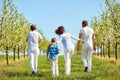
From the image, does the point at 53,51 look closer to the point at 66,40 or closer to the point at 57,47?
the point at 57,47

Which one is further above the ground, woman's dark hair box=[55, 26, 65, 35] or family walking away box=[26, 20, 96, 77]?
woman's dark hair box=[55, 26, 65, 35]

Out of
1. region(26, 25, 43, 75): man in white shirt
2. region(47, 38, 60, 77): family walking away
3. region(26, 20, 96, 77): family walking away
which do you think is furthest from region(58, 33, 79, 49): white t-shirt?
region(26, 25, 43, 75): man in white shirt

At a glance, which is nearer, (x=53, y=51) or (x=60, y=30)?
(x=53, y=51)

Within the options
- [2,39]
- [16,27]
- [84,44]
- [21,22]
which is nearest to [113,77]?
[84,44]

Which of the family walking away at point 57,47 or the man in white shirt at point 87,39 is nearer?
the family walking away at point 57,47

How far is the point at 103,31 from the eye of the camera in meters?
55.8

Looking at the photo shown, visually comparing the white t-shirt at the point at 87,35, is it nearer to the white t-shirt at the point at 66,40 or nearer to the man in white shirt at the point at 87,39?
the man in white shirt at the point at 87,39

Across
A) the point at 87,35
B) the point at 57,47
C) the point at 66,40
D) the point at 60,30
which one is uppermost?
the point at 60,30

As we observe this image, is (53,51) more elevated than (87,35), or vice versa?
(87,35)

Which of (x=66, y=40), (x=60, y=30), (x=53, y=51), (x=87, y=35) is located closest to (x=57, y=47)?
(x=53, y=51)

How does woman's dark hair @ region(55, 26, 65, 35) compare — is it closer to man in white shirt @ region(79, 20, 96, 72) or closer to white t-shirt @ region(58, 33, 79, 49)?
white t-shirt @ region(58, 33, 79, 49)

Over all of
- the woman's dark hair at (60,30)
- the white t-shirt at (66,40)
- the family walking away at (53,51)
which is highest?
the woman's dark hair at (60,30)

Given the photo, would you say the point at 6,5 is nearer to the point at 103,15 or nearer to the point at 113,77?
the point at 103,15

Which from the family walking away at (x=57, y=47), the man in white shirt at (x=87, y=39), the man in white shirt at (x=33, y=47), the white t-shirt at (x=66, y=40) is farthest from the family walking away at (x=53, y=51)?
the man in white shirt at (x=87, y=39)
